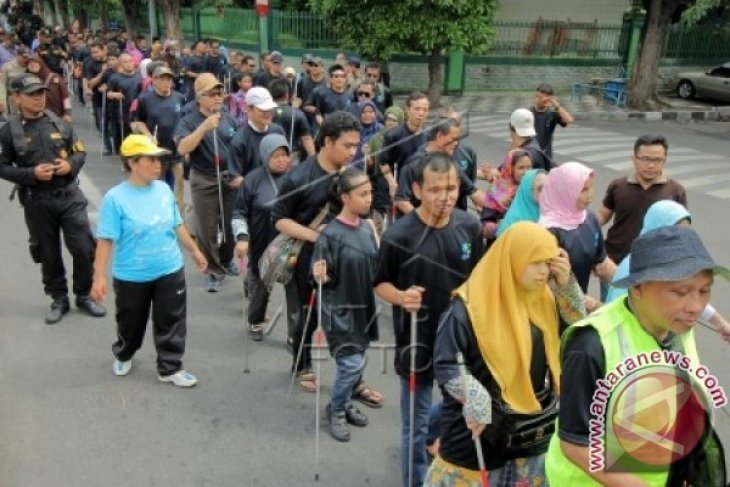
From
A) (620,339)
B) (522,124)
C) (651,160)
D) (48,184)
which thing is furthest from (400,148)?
(620,339)

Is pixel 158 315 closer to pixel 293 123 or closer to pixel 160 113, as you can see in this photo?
pixel 293 123

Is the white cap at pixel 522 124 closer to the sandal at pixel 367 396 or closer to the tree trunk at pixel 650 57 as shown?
the sandal at pixel 367 396

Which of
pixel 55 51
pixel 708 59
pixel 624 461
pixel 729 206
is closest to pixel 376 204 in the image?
pixel 624 461

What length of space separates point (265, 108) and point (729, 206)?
7.39 metres

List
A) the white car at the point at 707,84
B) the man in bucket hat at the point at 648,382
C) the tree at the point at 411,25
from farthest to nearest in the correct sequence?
the white car at the point at 707,84 → the tree at the point at 411,25 → the man in bucket hat at the point at 648,382

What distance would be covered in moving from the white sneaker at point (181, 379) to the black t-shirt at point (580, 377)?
3544 millimetres

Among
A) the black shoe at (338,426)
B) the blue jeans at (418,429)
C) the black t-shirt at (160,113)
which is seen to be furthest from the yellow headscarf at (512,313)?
the black t-shirt at (160,113)

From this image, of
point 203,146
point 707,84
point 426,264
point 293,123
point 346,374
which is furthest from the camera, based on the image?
point 707,84

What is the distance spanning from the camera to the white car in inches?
855

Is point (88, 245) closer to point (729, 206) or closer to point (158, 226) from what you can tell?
point (158, 226)

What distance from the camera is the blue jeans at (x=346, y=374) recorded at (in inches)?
171

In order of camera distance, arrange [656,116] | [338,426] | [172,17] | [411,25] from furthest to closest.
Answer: [172,17] → [656,116] → [411,25] → [338,426]

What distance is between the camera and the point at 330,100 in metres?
10.3

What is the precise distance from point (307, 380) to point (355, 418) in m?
0.63
